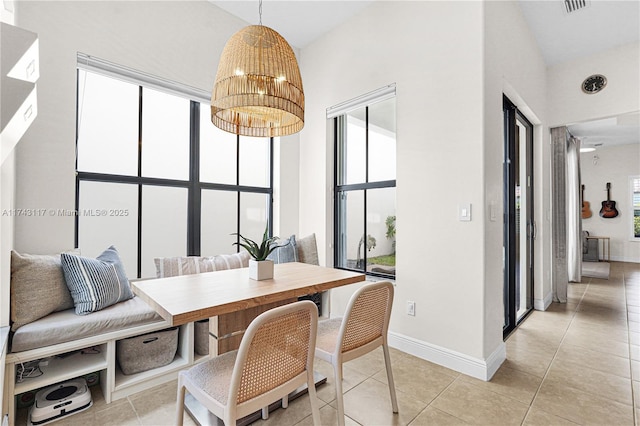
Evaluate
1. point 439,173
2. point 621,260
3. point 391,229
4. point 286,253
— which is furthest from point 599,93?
point 621,260

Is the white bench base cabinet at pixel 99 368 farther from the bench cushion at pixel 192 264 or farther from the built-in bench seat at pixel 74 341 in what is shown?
the bench cushion at pixel 192 264

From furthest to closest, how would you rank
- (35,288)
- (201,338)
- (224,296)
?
(201,338), (35,288), (224,296)

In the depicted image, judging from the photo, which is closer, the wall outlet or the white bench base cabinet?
the white bench base cabinet

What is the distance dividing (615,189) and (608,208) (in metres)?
0.46

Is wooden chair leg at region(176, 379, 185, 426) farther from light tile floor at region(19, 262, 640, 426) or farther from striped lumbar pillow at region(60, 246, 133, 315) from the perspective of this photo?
striped lumbar pillow at region(60, 246, 133, 315)

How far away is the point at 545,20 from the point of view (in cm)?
303

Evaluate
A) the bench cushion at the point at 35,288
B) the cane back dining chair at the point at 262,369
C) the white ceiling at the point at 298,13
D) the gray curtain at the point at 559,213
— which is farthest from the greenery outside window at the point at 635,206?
the bench cushion at the point at 35,288

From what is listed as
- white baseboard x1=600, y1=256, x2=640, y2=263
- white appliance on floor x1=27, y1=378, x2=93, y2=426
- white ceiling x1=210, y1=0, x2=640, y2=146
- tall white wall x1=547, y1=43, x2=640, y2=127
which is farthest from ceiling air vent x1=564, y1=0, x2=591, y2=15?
white baseboard x1=600, y1=256, x2=640, y2=263

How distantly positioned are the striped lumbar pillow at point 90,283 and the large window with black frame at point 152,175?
498mm

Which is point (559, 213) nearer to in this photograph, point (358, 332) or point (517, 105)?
point (517, 105)

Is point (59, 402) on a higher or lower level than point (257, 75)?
lower

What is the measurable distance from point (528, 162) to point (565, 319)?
1804mm

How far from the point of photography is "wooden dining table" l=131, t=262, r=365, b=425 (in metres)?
1.30

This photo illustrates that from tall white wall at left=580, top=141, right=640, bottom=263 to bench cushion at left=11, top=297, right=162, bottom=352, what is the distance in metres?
9.45
